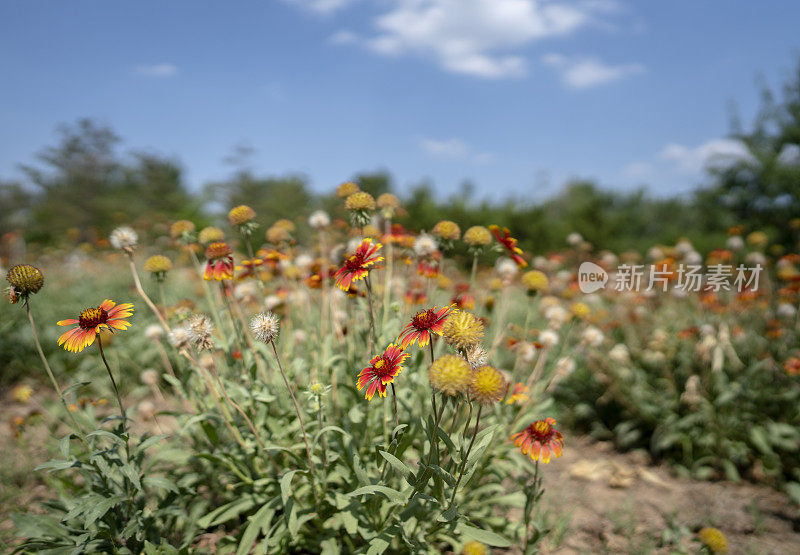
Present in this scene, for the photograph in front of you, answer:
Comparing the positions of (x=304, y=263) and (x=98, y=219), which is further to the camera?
(x=98, y=219)

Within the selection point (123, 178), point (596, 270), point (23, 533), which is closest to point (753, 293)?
point (596, 270)

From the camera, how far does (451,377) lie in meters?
1.13

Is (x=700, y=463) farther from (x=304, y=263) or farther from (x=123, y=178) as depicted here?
(x=123, y=178)

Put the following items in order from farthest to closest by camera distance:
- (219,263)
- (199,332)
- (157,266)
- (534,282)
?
1. (534,282)
2. (157,266)
3. (219,263)
4. (199,332)

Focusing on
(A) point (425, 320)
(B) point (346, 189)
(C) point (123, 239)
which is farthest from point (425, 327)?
(C) point (123, 239)

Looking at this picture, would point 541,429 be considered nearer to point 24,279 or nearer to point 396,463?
point 396,463

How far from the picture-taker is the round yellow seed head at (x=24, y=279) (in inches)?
56.1

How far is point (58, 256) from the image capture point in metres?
8.41

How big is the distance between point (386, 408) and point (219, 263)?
88cm

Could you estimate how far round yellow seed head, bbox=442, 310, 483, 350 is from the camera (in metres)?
1.26

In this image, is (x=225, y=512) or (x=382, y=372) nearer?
(x=382, y=372)

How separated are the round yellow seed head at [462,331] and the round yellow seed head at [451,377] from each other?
0.35 feet

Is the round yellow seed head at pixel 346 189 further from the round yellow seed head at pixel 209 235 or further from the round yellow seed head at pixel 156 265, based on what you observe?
the round yellow seed head at pixel 156 265

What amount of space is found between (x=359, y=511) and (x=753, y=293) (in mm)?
3572
